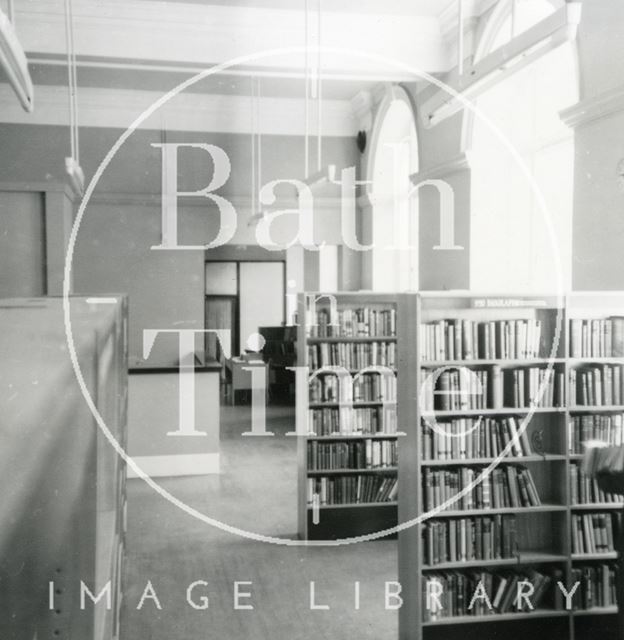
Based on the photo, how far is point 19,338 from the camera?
2.82 ft

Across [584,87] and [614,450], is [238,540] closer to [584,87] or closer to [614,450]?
[614,450]

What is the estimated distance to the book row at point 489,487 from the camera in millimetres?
4797

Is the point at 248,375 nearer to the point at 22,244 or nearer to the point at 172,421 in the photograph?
the point at 172,421

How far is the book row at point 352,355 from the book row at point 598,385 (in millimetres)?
2187

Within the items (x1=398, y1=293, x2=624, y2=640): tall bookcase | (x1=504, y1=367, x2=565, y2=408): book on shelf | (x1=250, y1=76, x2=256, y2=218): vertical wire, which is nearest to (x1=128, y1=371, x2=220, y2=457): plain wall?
(x1=250, y1=76, x2=256, y2=218): vertical wire

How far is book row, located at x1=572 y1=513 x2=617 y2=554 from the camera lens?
191 inches

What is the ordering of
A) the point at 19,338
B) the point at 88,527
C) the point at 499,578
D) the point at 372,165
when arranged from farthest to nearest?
the point at 372,165 → the point at 499,578 → the point at 19,338 → the point at 88,527

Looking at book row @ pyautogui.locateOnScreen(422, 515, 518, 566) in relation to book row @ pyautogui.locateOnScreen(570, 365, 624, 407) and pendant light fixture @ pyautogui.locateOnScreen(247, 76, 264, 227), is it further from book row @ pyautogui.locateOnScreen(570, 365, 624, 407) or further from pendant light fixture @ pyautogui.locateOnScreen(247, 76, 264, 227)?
pendant light fixture @ pyautogui.locateOnScreen(247, 76, 264, 227)

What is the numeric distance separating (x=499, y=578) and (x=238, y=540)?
2.60m

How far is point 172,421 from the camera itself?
29.0ft

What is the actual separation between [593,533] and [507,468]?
26.2 inches

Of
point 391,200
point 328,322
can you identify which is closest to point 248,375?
point 391,200

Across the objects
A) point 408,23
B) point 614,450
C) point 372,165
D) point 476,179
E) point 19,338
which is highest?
point 408,23

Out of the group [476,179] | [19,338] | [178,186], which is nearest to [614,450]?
[19,338]
